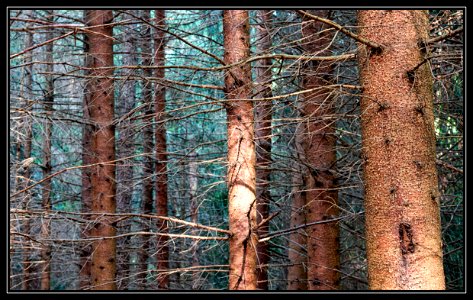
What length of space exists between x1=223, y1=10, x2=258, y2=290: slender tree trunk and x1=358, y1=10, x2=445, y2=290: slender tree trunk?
41.2 inches

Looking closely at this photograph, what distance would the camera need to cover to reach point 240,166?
4.97 meters

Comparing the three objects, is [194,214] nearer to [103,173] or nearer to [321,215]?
[321,215]

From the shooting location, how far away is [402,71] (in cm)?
416

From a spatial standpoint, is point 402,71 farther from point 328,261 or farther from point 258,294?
point 328,261

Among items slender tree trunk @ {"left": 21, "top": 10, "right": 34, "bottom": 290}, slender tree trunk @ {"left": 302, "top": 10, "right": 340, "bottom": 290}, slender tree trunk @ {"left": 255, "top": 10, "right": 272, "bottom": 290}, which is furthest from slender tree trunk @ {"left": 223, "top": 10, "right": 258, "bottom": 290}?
slender tree trunk @ {"left": 21, "top": 10, "right": 34, "bottom": 290}

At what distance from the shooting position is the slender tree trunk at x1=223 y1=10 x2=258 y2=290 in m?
4.88

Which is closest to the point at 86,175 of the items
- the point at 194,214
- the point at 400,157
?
the point at 194,214

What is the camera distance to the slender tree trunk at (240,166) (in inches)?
192

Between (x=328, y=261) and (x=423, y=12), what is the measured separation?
129 inches

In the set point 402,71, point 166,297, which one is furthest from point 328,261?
point 402,71

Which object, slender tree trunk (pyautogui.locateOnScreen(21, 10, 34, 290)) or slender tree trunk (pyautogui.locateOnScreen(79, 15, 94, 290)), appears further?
slender tree trunk (pyautogui.locateOnScreen(79, 15, 94, 290))

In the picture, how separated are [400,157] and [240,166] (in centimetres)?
140

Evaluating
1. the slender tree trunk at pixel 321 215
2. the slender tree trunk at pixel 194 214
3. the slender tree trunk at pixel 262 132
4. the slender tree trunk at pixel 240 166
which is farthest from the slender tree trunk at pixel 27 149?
the slender tree trunk at pixel 321 215

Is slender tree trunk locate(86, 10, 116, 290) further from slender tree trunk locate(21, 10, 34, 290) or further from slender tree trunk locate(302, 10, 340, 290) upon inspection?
slender tree trunk locate(302, 10, 340, 290)
